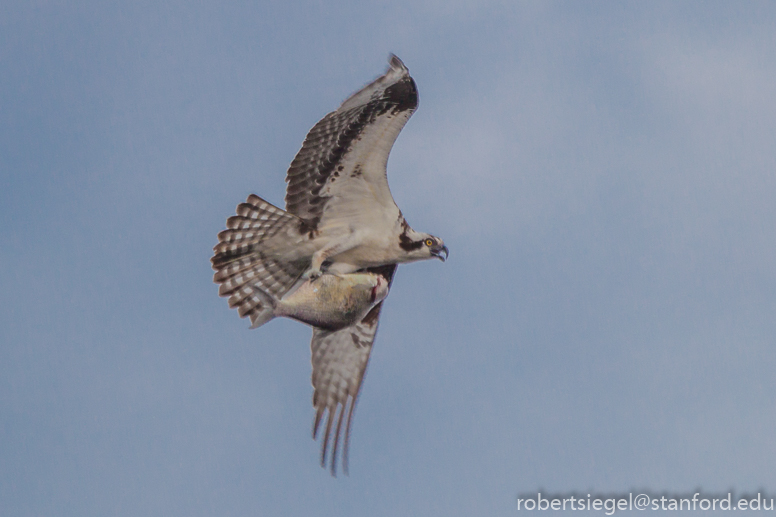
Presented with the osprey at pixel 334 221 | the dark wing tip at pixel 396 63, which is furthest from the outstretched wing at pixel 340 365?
the dark wing tip at pixel 396 63

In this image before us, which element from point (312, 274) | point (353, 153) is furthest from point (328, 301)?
point (353, 153)

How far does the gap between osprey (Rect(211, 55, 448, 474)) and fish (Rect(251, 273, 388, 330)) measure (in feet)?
3.73

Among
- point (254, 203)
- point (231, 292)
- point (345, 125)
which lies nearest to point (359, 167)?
point (345, 125)

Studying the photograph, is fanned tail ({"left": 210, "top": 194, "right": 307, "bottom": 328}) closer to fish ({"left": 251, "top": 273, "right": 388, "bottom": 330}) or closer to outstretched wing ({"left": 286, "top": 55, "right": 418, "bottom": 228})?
outstretched wing ({"left": 286, "top": 55, "right": 418, "bottom": 228})

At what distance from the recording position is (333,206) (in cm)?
1171

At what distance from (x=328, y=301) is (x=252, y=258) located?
7.43 ft

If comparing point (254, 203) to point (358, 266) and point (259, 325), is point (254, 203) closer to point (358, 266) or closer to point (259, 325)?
point (358, 266)

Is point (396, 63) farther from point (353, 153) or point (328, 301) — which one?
point (328, 301)

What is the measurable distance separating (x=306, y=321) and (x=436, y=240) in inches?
101

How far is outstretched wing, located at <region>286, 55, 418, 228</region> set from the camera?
1147 centimetres

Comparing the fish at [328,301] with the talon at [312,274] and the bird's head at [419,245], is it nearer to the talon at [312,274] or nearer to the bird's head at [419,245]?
the talon at [312,274]

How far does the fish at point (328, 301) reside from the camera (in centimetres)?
939

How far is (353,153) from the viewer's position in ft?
37.9

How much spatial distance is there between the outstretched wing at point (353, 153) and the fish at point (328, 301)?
1493mm
